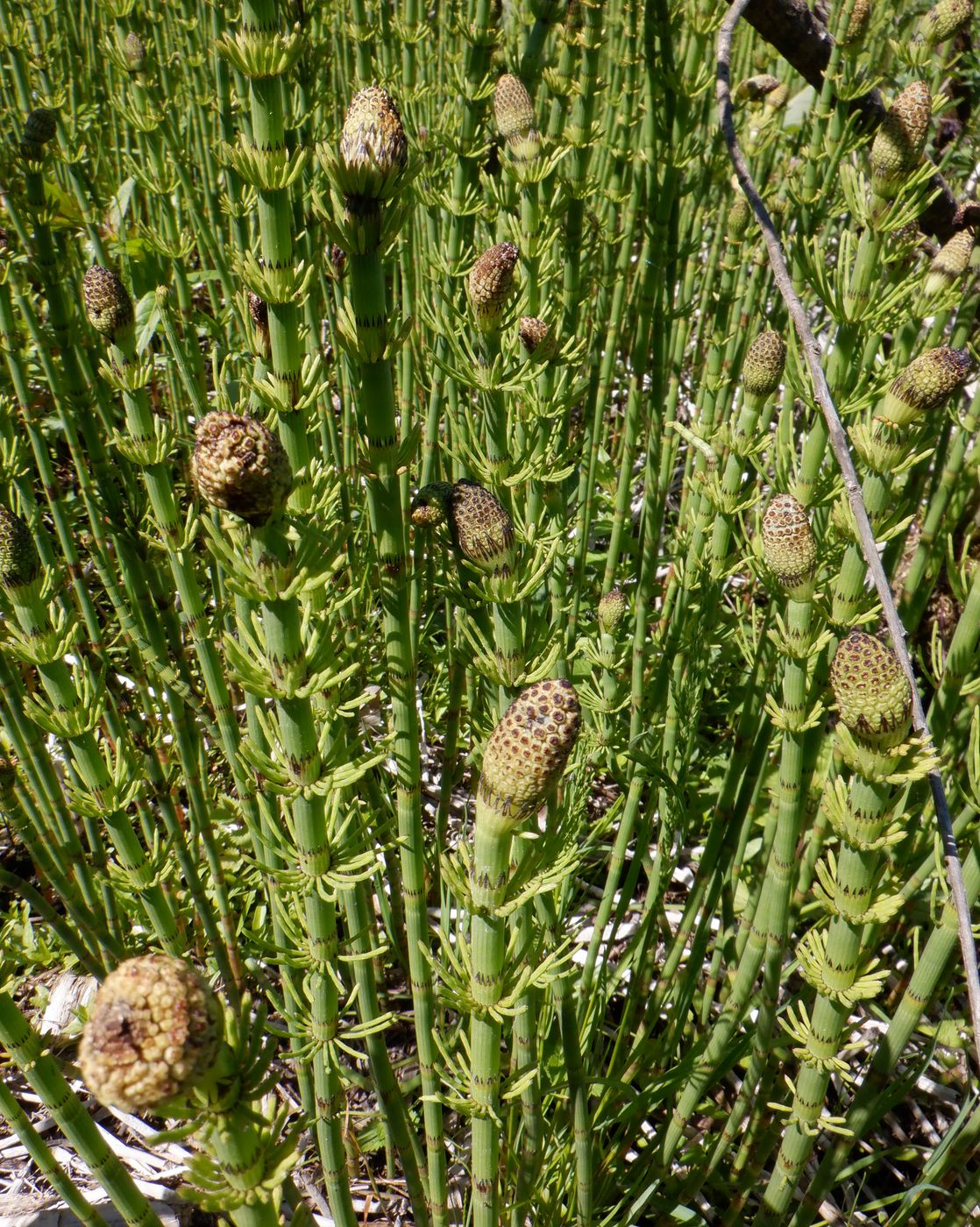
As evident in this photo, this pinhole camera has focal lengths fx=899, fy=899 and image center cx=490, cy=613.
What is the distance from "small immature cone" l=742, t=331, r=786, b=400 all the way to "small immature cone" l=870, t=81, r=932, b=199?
0.35m

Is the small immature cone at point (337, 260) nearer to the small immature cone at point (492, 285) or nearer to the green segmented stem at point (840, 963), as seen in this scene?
the small immature cone at point (492, 285)

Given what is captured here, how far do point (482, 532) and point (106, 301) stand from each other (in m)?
0.86

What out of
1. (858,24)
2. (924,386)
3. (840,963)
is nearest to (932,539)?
(924,386)

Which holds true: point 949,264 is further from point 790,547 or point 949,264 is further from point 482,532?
point 482,532

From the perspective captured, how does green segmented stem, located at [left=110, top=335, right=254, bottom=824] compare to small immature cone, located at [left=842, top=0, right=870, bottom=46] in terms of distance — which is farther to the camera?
small immature cone, located at [left=842, top=0, right=870, bottom=46]

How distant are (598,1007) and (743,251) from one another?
2.02 m

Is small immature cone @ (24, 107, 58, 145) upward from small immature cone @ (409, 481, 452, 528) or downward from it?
upward

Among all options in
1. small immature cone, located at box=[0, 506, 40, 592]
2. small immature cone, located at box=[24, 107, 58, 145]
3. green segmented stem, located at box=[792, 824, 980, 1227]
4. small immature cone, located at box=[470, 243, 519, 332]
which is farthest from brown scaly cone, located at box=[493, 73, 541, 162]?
green segmented stem, located at box=[792, 824, 980, 1227]

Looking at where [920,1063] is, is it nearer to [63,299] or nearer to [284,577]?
[284,577]

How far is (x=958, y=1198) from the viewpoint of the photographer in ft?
4.18

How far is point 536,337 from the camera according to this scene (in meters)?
1.36

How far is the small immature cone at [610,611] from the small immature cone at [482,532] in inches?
35.2

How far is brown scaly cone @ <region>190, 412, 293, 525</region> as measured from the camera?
684 mm

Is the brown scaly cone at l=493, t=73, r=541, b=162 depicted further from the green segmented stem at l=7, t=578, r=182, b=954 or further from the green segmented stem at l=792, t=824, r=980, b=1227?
the green segmented stem at l=792, t=824, r=980, b=1227
